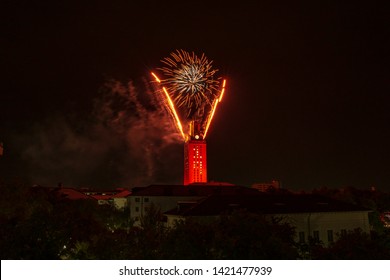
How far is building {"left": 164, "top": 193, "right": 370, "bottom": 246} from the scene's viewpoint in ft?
121

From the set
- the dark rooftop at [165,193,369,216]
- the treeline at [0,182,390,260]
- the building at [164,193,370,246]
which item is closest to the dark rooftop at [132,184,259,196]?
the dark rooftop at [165,193,369,216]

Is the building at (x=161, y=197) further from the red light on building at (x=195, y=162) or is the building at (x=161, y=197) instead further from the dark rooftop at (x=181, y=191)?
the red light on building at (x=195, y=162)

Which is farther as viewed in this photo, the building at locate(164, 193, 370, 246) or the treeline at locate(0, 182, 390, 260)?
the building at locate(164, 193, 370, 246)

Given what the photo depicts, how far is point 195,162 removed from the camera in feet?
413

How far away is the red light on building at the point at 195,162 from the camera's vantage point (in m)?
126

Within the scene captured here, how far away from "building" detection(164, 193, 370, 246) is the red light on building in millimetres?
83036

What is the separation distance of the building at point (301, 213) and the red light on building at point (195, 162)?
272 ft

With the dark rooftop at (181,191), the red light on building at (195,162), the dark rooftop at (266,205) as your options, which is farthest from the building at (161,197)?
the red light on building at (195,162)

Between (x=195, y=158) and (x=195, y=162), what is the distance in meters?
1.27

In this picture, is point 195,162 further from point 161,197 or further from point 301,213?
point 301,213

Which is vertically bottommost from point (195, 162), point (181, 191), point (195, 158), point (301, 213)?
point (301, 213)

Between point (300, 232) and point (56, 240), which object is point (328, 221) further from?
point (56, 240)

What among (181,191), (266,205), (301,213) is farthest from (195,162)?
(301,213)

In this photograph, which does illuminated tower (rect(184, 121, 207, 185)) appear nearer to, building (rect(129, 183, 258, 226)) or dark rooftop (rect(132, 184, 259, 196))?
dark rooftop (rect(132, 184, 259, 196))
